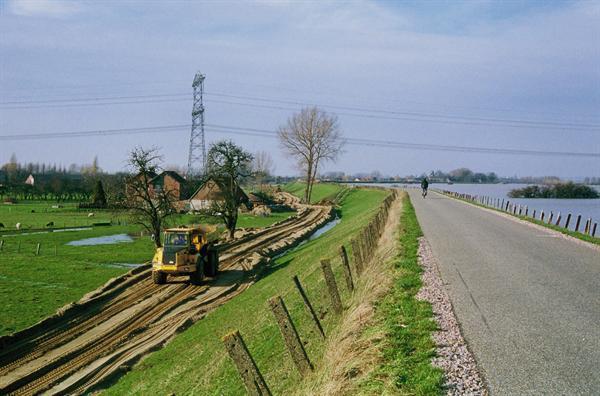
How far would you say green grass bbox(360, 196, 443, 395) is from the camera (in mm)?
7365

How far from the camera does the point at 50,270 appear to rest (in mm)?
35781

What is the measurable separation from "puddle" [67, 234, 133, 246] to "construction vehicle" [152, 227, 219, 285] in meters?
24.4

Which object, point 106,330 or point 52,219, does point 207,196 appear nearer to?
point 52,219

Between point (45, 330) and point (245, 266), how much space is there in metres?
15.1

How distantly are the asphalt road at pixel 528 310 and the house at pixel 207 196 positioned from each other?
3784 cm

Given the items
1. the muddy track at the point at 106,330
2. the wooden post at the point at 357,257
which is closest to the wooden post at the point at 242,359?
the wooden post at the point at 357,257

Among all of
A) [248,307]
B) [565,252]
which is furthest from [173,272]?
[565,252]

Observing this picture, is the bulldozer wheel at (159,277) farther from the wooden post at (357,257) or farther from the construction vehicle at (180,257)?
the wooden post at (357,257)

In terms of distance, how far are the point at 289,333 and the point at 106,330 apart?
16509 mm

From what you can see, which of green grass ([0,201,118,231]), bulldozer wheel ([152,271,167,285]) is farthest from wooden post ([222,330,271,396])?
green grass ([0,201,118,231])

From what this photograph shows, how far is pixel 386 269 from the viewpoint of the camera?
1591 cm

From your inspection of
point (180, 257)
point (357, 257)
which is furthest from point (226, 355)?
point (180, 257)

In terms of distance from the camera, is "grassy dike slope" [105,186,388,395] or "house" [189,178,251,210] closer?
"grassy dike slope" [105,186,388,395]

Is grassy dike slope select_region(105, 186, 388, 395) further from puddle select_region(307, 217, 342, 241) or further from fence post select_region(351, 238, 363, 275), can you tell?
puddle select_region(307, 217, 342, 241)
